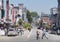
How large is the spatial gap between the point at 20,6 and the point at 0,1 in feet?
311

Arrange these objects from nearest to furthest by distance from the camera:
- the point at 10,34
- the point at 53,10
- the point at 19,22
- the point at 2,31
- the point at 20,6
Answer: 1. the point at 10,34
2. the point at 2,31
3. the point at 19,22
4. the point at 53,10
5. the point at 20,6

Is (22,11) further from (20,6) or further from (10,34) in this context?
(10,34)

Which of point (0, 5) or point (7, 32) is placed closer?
point (7, 32)

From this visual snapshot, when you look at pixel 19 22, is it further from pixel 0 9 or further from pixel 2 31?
pixel 2 31

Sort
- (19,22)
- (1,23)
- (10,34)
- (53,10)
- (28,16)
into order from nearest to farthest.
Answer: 1. (10,34)
2. (1,23)
3. (19,22)
4. (53,10)
5. (28,16)

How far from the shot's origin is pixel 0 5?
73500 millimetres

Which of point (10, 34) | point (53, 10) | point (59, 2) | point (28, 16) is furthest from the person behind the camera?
point (28, 16)

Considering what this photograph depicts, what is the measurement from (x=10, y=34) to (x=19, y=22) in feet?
256

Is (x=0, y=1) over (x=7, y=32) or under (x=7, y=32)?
over

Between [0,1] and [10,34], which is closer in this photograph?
[10,34]

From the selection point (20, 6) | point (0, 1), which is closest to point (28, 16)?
point (20, 6)

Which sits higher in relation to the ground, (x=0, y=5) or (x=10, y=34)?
(x=0, y=5)

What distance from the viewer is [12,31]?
189ft

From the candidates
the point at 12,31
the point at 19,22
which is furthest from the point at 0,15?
the point at 19,22
